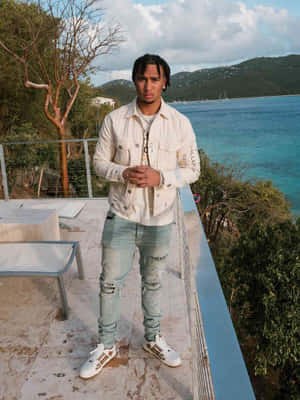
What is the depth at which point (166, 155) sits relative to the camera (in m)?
1.52

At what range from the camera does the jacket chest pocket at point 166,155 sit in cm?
150

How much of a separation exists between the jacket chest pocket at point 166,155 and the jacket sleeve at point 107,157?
169 millimetres

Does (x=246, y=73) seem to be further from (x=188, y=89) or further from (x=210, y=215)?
(x=210, y=215)

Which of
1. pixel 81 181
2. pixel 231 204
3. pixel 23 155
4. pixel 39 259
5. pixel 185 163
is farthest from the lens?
pixel 231 204

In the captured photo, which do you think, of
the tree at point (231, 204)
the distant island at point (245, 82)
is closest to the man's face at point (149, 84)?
the tree at point (231, 204)

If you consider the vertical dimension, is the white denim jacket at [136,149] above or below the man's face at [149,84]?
below

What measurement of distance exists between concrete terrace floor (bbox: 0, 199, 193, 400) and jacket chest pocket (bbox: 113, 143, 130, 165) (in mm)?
1035

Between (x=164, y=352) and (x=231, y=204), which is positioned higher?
(x=164, y=352)

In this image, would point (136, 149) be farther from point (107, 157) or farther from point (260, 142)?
point (260, 142)

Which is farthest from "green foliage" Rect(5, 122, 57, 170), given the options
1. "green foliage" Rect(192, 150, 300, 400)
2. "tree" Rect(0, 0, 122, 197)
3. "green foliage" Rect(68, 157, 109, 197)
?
"green foliage" Rect(192, 150, 300, 400)

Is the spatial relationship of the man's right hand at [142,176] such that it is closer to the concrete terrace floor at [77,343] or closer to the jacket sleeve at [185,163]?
the jacket sleeve at [185,163]

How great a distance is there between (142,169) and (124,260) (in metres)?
0.45

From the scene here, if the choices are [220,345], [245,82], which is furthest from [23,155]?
[245,82]

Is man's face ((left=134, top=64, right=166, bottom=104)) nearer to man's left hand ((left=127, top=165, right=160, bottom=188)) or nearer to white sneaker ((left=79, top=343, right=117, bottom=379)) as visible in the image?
man's left hand ((left=127, top=165, right=160, bottom=188))
